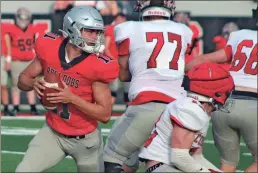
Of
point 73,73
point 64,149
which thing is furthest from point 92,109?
point 64,149

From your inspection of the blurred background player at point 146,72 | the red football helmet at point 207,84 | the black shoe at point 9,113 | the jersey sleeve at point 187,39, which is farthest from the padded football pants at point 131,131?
the black shoe at point 9,113

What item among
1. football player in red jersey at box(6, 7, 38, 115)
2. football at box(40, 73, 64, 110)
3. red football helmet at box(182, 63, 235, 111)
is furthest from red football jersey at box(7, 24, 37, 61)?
red football helmet at box(182, 63, 235, 111)

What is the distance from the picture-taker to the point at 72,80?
241 inches

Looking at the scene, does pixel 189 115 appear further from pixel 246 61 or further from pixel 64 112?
pixel 246 61

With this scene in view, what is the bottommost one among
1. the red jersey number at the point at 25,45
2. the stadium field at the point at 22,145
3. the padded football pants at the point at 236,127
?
the stadium field at the point at 22,145

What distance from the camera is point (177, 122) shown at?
5000mm

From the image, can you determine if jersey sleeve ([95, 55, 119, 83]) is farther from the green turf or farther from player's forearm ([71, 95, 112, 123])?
the green turf

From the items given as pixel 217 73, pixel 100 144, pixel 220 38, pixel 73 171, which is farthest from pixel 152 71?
pixel 220 38

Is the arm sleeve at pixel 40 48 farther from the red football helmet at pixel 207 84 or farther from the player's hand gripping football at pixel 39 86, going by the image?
the red football helmet at pixel 207 84

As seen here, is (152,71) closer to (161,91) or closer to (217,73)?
(161,91)

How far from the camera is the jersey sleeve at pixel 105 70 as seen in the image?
6070 mm

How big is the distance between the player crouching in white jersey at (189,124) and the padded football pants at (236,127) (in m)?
1.84

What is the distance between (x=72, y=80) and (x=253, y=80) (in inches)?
71.5

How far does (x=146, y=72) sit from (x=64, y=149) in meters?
1.02
